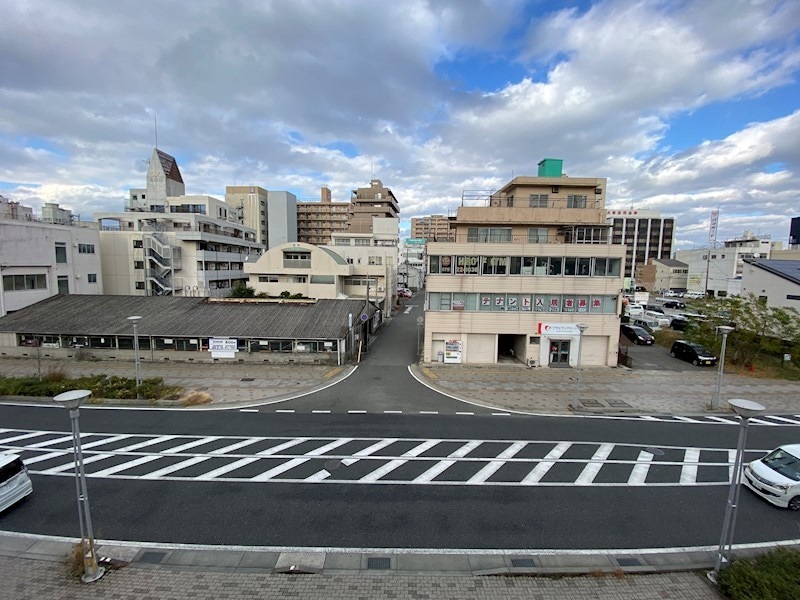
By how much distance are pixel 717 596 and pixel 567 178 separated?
27.4 metres

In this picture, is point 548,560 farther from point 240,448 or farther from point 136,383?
point 136,383

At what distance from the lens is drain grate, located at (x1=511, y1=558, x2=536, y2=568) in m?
8.59

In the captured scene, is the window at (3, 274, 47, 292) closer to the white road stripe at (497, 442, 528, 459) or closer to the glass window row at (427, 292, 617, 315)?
the glass window row at (427, 292, 617, 315)

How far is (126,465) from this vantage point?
12875 millimetres

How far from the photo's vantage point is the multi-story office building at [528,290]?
2753 centimetres

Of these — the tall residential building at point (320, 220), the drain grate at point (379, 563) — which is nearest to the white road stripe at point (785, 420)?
the drain grate at point (379, 563)

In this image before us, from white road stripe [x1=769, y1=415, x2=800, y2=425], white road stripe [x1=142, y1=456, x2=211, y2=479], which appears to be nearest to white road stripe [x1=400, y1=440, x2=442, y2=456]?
white road stripe [x1=142, y1=456, x2=211, y2=479]

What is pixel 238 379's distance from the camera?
23.5m

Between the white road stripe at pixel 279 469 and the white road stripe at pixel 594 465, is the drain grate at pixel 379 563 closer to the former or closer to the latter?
the white road stripe at pixel 279 469

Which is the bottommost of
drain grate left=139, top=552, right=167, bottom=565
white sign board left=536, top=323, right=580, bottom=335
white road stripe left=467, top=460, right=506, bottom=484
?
white road stripe left=467, top=460, right=506, bottom=484

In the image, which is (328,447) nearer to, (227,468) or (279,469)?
(279,469)

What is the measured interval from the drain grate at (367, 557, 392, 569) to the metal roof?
1895cm

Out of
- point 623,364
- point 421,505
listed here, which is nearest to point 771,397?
point 623,364

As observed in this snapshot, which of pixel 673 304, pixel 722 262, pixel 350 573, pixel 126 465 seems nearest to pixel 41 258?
pixel 126 465
